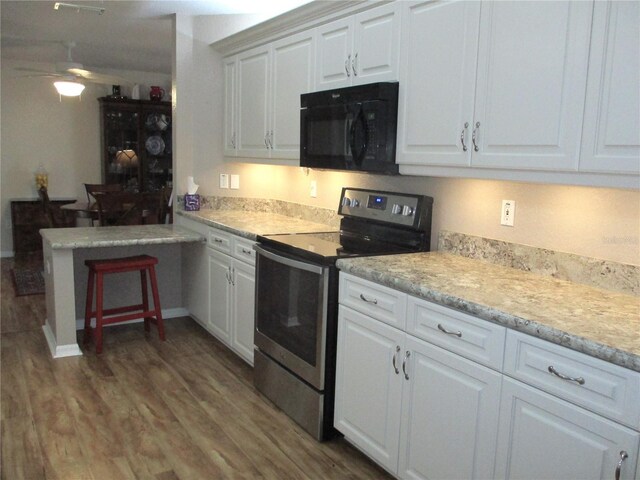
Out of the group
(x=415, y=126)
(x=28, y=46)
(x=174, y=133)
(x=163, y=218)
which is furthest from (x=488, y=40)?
(x=28, y=46)

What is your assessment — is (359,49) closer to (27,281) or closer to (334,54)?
(334,54)

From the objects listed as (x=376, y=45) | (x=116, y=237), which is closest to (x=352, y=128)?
(x=376, y=45)

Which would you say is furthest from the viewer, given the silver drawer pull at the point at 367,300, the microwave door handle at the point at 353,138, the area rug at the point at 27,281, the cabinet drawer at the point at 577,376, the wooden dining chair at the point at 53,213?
the wooden dining chair at the point at 53,213

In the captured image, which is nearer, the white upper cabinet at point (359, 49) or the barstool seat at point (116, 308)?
the white upper cabinet at point (359, 49)

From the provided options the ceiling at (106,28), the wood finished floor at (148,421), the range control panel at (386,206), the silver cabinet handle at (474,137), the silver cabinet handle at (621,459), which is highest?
the ceiling at (106,28)

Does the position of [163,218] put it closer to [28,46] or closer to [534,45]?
[28,46]

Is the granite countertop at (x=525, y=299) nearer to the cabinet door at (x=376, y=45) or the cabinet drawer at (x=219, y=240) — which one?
the cabinet door at (x=376, y=45)

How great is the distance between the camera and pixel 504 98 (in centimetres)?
199

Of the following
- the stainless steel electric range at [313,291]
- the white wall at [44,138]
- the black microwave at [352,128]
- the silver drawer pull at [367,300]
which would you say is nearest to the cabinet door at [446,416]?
the silver drawer pull at [367,300]

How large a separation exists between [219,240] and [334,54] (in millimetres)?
1424

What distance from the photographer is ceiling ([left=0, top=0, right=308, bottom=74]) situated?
390cm

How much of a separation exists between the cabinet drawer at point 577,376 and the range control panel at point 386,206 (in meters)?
1.11

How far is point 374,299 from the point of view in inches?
86.6

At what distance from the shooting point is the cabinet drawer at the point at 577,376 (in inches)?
53.2
